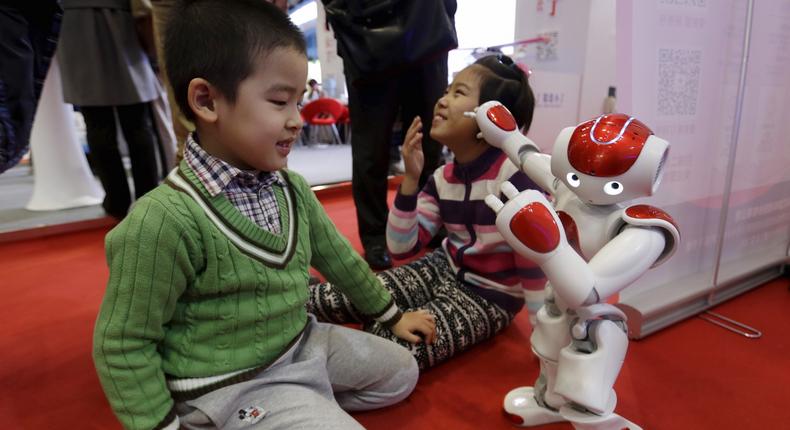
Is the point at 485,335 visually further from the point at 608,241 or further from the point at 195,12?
the point at 195,12

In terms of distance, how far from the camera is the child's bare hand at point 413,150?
911 millimetres

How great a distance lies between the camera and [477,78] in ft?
3.17

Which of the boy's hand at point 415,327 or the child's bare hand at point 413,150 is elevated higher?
the child's bare hand at point 413,150

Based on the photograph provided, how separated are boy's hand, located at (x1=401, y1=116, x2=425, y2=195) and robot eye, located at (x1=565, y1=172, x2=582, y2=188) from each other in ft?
1.21

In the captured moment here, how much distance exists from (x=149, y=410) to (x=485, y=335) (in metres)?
0.65

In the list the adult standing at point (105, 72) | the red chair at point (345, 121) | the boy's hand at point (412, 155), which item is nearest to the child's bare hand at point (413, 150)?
the boy's hand at point (412, 155)

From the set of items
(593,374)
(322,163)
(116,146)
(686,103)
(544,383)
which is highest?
(686,103)

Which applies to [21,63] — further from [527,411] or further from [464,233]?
[527,411]

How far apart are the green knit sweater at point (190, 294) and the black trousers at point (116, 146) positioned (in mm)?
1261

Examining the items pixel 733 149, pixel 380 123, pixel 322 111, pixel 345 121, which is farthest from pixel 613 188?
pixel 345 121

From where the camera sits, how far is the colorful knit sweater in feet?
3.18

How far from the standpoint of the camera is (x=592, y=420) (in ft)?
2.00

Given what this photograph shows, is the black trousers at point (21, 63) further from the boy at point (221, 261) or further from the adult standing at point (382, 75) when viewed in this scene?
the adult standing at point (382, 75)

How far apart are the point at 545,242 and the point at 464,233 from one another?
52 cm
